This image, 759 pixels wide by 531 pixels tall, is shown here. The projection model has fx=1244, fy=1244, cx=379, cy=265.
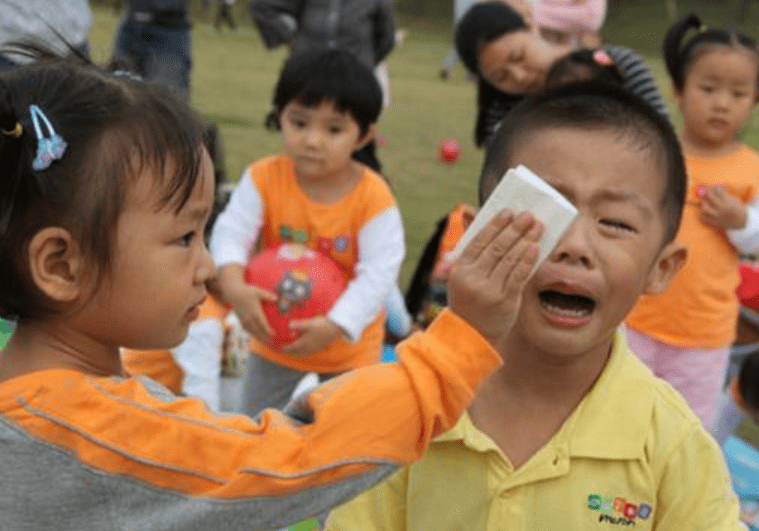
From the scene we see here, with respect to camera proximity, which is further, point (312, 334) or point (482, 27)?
point (482, 27)

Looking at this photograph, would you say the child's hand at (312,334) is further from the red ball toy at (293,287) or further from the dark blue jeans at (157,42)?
the dark blue jeans at (157,42)

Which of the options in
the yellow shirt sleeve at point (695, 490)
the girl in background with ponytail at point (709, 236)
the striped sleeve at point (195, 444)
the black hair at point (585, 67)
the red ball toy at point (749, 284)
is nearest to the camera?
Answer: the striped sleeve at point (195, 444)

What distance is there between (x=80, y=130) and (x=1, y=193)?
126 millimetres

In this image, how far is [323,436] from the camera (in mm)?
1531

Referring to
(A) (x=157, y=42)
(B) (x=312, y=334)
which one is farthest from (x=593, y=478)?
(A) (x=157, y=42)

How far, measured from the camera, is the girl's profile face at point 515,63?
4.30m

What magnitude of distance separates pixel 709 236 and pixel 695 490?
2119 mm

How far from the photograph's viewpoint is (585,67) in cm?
400

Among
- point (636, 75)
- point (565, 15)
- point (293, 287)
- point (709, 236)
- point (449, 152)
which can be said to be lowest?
point (449, 152)

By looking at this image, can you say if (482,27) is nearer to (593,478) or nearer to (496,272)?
(593,478)

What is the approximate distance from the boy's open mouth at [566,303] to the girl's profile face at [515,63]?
2516 mm

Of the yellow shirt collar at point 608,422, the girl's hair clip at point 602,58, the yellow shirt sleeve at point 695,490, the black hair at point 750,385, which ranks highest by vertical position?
the yellow shirt collar at point 608,422

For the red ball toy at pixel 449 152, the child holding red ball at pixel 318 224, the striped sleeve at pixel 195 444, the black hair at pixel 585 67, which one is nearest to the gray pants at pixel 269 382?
the child holding red ball at pixel 318 224

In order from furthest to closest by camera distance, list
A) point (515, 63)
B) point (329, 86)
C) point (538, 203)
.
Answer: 1. point (515, 63)
2. point (329, 86)
3. point (538, 203)
